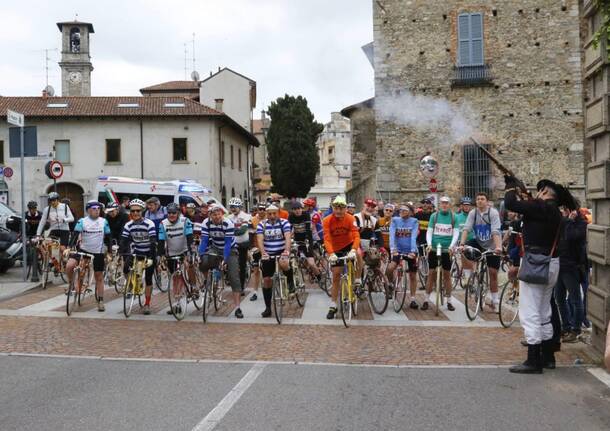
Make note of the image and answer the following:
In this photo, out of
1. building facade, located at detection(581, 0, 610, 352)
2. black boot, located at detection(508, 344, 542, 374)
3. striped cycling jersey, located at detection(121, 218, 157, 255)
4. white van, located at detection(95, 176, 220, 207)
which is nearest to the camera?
black boot, located at detection(508, 344, 542, 374)

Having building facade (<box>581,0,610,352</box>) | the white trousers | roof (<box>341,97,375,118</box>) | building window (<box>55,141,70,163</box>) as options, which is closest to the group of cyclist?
building facade (<box>581,0,610,352</box>)

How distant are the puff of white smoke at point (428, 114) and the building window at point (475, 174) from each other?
1.21m

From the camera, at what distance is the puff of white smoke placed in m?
28.5

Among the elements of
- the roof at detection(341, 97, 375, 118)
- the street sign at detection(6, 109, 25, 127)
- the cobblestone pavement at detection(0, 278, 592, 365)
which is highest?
the roof at detection(341, 97, 375, 118)

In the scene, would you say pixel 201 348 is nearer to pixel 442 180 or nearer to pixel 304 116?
pixel 442 180

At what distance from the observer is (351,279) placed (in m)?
9.98

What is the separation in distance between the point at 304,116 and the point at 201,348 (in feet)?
153

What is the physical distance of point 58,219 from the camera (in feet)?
48.6

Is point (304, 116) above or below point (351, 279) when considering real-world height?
above

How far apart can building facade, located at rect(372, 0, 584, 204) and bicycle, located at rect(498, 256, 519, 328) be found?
17.0 metres

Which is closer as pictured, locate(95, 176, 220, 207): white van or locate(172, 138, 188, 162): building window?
locate(95, 176, 220, 207): white van

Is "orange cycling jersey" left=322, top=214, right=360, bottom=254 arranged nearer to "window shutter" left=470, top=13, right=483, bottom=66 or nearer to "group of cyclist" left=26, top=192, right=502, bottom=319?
"group of cyclist" left=26, top=192, right=502, bottom=319

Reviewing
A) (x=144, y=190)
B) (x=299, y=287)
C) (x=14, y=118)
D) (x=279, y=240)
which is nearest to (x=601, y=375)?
(x=279, y=240)

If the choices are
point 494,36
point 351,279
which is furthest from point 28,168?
point 351,279
